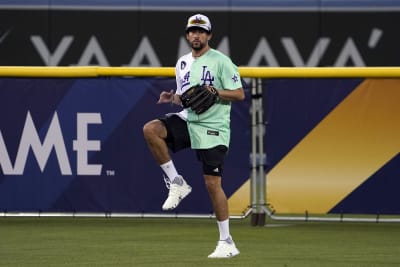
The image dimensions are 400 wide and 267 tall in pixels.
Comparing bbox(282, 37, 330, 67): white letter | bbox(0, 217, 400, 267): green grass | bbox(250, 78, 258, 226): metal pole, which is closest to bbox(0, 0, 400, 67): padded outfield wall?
bbox(282, 37, 330, 67): white letter

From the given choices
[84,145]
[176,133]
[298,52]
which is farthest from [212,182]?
[298,52]

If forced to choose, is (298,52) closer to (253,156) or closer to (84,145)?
(253,156)

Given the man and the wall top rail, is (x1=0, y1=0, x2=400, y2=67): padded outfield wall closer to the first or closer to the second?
the wall top rail

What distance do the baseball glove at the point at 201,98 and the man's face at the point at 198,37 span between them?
360 millimetres

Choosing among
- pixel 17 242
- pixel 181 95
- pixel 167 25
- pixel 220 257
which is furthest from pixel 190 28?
pixel 167 25

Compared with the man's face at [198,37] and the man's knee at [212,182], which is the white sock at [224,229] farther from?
the man's face at [198,37]

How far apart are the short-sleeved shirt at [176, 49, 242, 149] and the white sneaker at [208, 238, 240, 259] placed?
83cm

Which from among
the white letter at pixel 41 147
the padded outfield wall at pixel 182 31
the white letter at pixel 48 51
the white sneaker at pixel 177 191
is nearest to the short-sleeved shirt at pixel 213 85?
the white sneaker at pixel 177 191

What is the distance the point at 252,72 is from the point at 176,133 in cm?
307

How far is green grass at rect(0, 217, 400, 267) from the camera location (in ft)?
35.4

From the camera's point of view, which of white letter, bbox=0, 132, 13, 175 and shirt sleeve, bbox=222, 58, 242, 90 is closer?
shirt sleeve, bbox=222, 58, 242, 90

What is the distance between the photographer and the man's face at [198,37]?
11.1m

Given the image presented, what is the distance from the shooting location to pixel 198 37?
11.1m

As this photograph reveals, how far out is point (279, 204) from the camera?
47.0 feet
